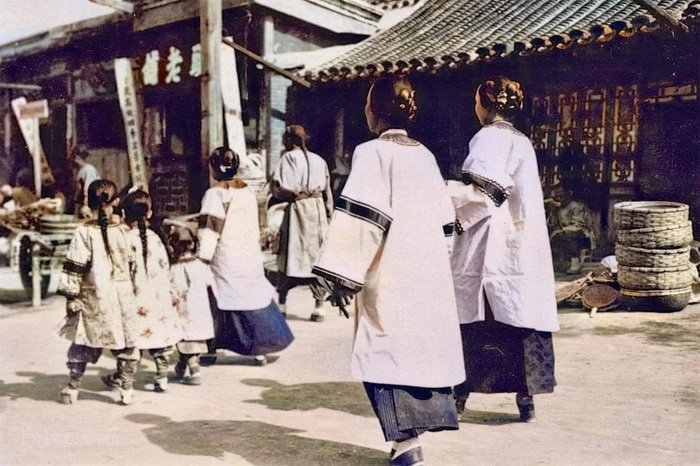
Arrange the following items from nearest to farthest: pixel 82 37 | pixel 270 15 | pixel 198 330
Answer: pixel 198 330, pixel 270 15, pixel 82 37

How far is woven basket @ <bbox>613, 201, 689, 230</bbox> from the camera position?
6.42 meters

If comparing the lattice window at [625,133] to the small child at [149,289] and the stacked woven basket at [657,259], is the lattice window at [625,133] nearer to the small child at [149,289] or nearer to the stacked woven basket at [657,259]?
the stacked woven basket at [657,259]

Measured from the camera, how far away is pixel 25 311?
7406 mm

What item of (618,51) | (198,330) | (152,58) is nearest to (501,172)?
(198,330)

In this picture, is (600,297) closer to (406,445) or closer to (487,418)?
(487,418)

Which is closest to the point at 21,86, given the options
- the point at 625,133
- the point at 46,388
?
the point at 46,388

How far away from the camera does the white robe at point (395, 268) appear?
118 inches

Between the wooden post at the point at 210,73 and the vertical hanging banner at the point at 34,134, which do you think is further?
the vertical hanging banner at the point at 34,134

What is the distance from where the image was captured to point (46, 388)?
4.54m

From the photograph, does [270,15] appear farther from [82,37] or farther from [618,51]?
[618,51]

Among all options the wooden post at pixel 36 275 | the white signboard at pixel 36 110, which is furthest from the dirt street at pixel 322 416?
the white signboard at pixel 36 110

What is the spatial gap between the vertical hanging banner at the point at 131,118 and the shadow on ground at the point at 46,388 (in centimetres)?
615

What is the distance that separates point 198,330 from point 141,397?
0.57m

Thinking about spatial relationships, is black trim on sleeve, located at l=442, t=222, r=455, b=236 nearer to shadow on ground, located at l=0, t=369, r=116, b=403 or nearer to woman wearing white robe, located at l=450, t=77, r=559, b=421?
woman wearing white robe, located at l=450, t=77, r=559, b=421
